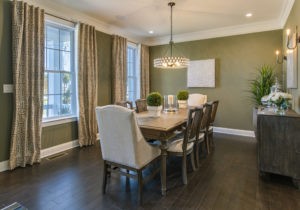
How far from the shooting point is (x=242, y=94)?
16.4 ft

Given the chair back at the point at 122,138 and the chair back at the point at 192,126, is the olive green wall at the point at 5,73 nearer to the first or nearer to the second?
the chair back at the point at 122,138

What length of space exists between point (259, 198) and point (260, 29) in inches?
159

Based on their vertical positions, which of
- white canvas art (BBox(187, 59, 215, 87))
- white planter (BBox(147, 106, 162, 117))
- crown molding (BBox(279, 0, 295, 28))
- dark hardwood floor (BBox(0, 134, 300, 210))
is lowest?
dark hardwood floor (BBox(0, 134, 300, 210))

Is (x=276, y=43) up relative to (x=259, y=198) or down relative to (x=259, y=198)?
up

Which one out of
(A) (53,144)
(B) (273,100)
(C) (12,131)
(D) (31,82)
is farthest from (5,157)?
(B) (273,100)

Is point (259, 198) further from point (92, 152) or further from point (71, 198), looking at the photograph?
point (92, 152)

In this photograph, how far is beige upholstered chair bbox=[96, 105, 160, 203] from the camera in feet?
6.45

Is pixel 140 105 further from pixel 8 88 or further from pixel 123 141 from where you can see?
pixel 8 88

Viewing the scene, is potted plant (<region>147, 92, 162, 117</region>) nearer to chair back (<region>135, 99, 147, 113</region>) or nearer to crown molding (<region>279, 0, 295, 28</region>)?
chair back (<region>135, 99, 147, 113</region>)

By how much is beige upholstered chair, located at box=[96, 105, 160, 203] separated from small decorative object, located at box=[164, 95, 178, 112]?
1.42 m

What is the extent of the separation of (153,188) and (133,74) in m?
4.05

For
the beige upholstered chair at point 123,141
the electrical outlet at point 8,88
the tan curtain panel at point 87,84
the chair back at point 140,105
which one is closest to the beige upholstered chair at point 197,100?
the chair back at point 140,105

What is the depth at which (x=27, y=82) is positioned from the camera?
10.1 ft

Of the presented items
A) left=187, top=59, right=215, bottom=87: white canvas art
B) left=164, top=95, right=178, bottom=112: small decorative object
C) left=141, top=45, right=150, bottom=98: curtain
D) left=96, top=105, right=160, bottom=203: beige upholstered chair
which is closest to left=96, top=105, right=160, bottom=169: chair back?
left=96, top=105, right=160, bottom=203: beige upholstered chair
